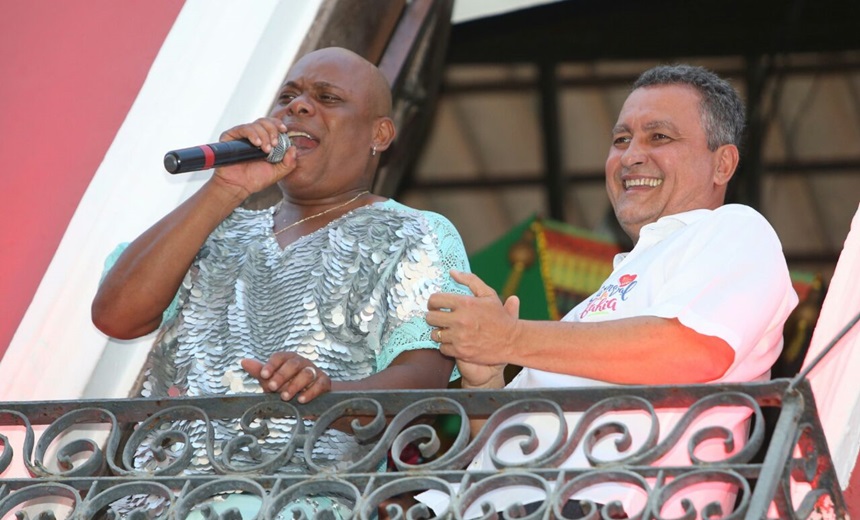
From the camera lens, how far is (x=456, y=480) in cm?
253

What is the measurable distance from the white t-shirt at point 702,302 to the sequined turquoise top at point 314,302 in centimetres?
32

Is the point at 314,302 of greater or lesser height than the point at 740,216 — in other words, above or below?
below

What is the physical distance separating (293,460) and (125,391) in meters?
1.08

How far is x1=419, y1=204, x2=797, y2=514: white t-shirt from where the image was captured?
8.76 feet

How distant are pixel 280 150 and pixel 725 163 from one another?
982 millimetres

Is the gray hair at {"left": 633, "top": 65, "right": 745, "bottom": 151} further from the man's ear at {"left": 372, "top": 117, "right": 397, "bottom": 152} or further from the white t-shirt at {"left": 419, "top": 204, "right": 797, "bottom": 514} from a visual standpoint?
the man's ear at {"left": 372, "top": 117, "right": 397, "bottom": 152}

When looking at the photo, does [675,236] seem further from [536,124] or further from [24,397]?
[536,124]

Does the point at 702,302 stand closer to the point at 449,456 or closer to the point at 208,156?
the point at 449,456

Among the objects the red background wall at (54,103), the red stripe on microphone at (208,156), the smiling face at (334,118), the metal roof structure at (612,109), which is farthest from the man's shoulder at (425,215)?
the metal roof structure at (612,109)

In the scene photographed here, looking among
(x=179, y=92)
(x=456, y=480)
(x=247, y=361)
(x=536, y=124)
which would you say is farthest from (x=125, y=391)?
(x=536, y=124)

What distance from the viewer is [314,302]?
3.10 m

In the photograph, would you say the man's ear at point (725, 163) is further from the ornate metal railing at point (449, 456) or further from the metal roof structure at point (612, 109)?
the metal roof structure at point (612, 109)

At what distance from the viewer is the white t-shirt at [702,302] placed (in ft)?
8.76

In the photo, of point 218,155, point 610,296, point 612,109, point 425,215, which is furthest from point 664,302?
point 612,109
